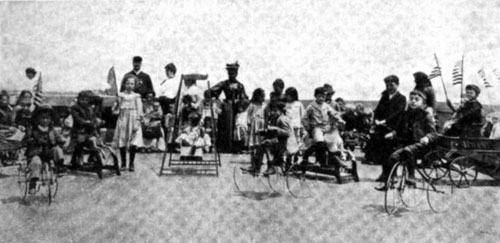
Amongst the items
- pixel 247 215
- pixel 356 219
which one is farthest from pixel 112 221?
pixel 356 219

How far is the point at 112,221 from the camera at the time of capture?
12.6 ft

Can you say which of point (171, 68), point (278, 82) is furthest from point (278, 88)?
point (171, 68)

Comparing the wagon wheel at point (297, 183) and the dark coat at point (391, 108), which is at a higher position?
the dark coat at point (391, 108)

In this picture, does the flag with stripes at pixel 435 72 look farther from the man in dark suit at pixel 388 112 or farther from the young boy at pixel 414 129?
the young boy at pixel 414 129

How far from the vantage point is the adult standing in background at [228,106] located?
6.89 metres

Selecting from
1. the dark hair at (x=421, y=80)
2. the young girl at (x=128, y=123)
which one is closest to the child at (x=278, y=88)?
the dark hair at (x=421, y=80)

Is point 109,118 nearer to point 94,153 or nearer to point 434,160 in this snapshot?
point 94,153

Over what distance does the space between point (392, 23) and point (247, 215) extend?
2527mm

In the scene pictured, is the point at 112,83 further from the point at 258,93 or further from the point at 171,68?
the point at 258,93

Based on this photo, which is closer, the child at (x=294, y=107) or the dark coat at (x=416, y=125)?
the dark coat at (x=416, y=125)

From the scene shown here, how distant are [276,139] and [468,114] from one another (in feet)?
6.43

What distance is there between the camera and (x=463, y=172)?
15.0 ft

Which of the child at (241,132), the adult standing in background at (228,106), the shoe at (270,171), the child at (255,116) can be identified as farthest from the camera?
the child at (241,132)

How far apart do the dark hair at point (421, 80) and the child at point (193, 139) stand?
250 cm
